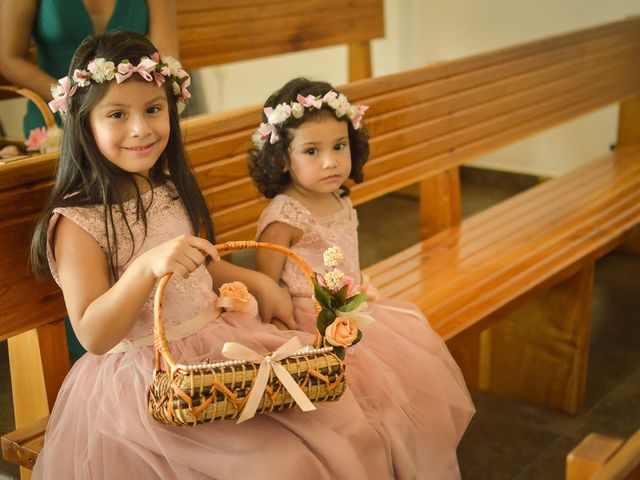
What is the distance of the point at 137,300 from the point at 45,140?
1.08m

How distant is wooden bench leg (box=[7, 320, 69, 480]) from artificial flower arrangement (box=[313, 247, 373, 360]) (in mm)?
786

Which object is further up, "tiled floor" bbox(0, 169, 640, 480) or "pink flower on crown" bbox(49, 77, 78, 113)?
"pink flower on crown" bbox(49, 77, 78, 113)

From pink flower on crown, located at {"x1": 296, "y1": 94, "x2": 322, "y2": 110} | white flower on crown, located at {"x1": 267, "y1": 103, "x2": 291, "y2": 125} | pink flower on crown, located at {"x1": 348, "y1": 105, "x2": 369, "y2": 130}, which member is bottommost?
pink flower on crown, located at {"x1": 348, "y1": 105, "x2": 369, "y2": 130}

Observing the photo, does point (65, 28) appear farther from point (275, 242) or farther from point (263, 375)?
point (263, 375)

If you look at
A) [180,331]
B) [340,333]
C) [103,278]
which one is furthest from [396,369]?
A: [103,278]

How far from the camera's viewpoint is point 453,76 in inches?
149

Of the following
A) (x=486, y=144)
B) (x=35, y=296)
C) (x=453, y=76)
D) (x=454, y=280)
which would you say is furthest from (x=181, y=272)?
(x=486, y=144)

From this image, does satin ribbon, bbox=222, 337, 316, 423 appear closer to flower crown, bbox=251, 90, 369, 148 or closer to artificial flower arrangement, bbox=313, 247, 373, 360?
artificial flower arrangement, bbox=313, 247, 373, 360

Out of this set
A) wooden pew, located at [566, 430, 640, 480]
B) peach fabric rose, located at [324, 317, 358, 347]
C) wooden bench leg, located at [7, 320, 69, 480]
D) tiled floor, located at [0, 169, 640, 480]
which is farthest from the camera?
tiled floor, located at [0, 169, 640, 480]

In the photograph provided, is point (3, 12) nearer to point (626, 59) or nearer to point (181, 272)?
point (181, 272)

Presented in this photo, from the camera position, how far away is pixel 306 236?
2.68m

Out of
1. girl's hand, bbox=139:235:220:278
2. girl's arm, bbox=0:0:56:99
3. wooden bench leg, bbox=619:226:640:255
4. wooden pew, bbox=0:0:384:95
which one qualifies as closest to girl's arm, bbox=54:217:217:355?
girl's hand, bbox=139:235:220:278

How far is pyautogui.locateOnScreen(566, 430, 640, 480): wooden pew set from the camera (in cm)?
140

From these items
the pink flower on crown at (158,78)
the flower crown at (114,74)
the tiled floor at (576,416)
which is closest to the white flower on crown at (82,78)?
the flower crown at (114,74)
